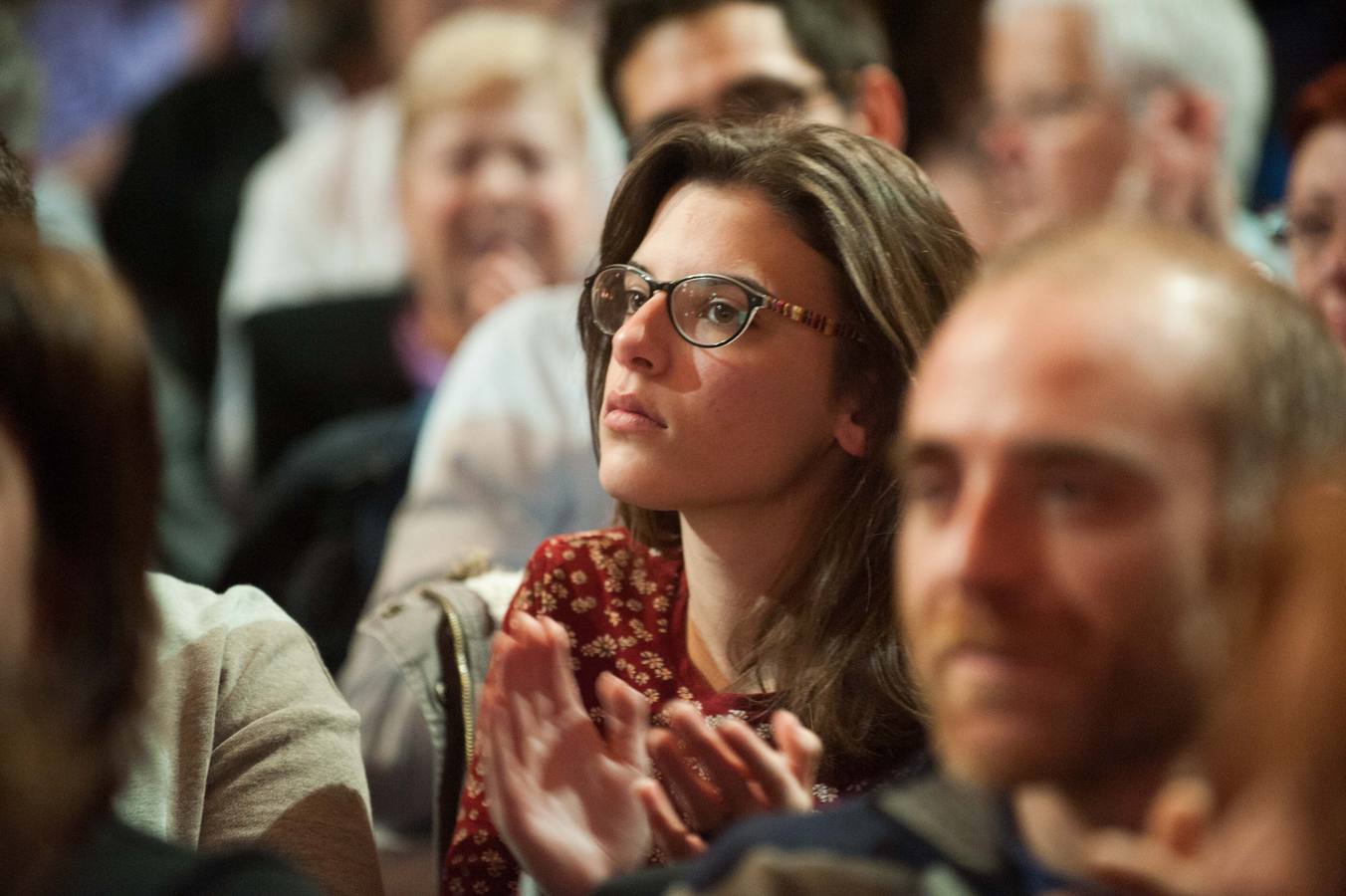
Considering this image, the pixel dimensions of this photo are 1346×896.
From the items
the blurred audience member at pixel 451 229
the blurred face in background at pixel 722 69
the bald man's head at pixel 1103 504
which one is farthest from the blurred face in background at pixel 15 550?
the blurred audience member at pixel 451 229

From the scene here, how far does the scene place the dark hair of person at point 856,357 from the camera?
5.87 ft

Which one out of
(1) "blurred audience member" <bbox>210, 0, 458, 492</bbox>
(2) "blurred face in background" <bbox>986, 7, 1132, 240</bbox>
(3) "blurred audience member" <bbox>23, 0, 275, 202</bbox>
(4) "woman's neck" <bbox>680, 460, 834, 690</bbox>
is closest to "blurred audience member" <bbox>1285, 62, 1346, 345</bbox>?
(2) "blurred face in background" <bbox>986, 7, 1132, 240</bbox>

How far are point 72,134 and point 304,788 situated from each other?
3.91m

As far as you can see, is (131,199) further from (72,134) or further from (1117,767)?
(1117,767)

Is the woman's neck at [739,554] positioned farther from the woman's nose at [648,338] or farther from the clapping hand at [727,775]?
the clapping hand at [727,775]

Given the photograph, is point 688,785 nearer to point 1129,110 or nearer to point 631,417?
point 631,417

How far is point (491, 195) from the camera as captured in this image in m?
3.67

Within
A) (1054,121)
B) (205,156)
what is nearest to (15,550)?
(1054,121)

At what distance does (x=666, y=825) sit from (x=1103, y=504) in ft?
1.75

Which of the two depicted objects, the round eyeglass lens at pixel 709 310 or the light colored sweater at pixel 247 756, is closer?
the light colored sweater at pixel 247 756

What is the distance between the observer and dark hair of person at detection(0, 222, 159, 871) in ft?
4.20

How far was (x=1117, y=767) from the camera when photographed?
1152 millimetres

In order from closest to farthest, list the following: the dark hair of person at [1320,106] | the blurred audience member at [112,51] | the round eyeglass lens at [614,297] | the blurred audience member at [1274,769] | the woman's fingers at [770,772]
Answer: the blurred audience member at [1274,769]
the woman's fingers at [770,772]
the round eyeglass lens at [614,297]
the dark hair of person at [1320,106]
the blurred audience member at [112,51]

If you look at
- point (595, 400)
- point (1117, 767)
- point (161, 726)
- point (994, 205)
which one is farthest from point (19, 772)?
point (994, 205)
